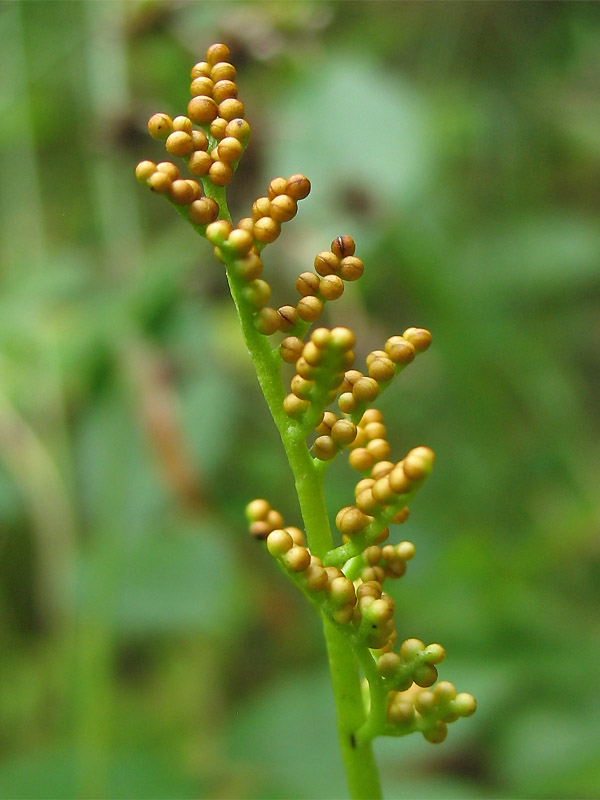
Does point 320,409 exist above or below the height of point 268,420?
above

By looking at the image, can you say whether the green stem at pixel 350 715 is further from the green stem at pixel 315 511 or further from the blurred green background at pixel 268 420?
the blurred green background at pixel 268 420

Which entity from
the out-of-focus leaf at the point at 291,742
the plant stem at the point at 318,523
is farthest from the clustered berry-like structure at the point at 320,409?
the out-of-focus leaf at the point at 291,742

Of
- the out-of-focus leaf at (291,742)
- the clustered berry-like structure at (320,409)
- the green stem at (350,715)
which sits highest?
the clustered berry-like structure at (320,409)

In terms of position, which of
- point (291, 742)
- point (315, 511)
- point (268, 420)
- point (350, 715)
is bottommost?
point (291, 742)

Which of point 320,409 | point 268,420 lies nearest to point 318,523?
point 320,409

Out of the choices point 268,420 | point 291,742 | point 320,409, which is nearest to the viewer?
point 320,409

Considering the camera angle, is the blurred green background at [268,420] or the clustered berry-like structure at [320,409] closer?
the clustered berry-like structure at [320,409]

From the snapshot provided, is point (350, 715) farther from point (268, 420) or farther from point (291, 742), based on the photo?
point (268, 420)
